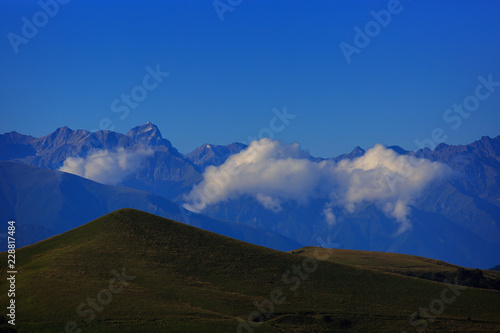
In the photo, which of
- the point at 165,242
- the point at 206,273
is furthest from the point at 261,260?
the point at 165,242

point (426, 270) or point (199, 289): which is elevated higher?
point (426, 270)

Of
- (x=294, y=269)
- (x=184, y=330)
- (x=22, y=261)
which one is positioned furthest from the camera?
(x=294, y=269)

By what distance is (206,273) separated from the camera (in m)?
126

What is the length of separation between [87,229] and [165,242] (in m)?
23.8

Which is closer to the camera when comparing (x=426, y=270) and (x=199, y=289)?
(x=199, y=289)

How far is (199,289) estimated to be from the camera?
380 ft

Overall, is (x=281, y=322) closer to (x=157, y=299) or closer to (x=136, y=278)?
(x=157, y=299)

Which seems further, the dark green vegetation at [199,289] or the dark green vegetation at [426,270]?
the dark green vegetation at [426,270]

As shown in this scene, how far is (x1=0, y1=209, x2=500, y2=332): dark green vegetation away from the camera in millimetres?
98500

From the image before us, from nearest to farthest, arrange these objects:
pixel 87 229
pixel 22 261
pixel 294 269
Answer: pixel 22 261, pixel 294 269, pixel 87 229

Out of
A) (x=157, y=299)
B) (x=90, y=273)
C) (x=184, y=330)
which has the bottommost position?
(x=184, y=330)

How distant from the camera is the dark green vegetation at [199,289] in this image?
98500mm

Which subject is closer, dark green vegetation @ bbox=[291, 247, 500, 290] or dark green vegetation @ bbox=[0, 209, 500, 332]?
dark green vegetation @ bbox=[0, 209, 500, 332]

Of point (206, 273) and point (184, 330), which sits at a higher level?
point (206, 273)
